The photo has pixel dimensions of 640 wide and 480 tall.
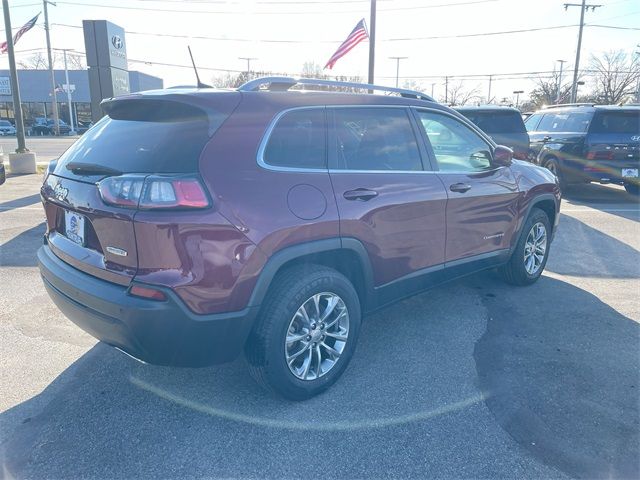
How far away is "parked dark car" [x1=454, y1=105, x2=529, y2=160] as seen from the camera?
10.1 metres

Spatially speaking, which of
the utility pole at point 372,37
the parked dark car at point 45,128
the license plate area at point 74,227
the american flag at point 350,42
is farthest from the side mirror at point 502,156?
the parked dark car at point 45,128

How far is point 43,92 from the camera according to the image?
50938 mm

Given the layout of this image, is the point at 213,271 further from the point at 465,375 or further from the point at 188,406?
the point at 465,375

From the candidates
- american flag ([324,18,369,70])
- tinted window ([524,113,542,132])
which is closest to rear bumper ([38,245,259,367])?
tinted window ([524,113,542,132])

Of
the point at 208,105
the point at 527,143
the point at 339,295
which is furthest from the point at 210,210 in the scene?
the point at 527,143

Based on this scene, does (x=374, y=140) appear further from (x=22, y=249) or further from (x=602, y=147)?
(x=602, y=147)

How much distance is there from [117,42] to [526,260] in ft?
30.4

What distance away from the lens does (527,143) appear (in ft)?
33.5

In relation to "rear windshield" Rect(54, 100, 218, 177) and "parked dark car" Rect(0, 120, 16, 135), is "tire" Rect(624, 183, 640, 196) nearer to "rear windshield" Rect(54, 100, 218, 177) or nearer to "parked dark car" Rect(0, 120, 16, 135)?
"rear windshield" Rect(54, 100, 218, 177)

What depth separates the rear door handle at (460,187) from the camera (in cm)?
379

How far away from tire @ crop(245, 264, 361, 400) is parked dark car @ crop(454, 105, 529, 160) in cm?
819

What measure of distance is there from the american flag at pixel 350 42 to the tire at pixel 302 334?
12038 millimetres

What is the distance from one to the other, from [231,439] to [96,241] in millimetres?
1283

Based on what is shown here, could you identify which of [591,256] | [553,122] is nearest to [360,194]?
[591,256]
